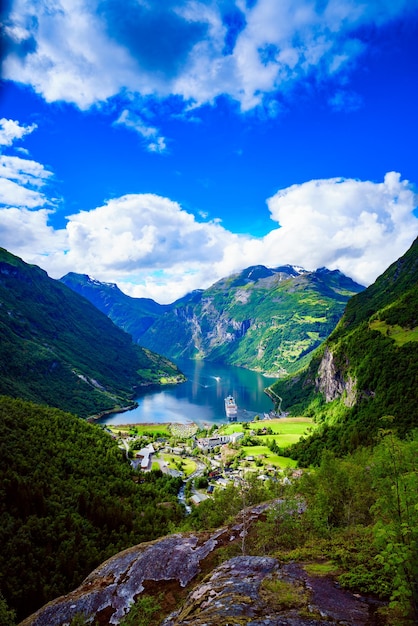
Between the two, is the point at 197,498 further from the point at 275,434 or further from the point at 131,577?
the point at 275,434

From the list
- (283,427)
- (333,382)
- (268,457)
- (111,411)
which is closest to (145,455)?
(268,457)

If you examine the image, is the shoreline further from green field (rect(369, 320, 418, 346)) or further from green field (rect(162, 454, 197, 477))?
green field (rect(369, 320, 418, 346))

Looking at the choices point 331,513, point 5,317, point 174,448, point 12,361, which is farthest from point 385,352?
point 5,317

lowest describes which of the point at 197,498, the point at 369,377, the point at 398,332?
the point at 197,498

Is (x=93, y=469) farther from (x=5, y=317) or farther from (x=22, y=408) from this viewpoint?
(x=5, y=317)

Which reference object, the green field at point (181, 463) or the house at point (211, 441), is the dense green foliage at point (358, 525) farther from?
the house at point (211, 441)

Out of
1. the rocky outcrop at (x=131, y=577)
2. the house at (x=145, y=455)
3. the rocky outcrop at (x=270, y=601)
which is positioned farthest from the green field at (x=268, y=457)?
the rocky outcrop at (x=270, y=601)
